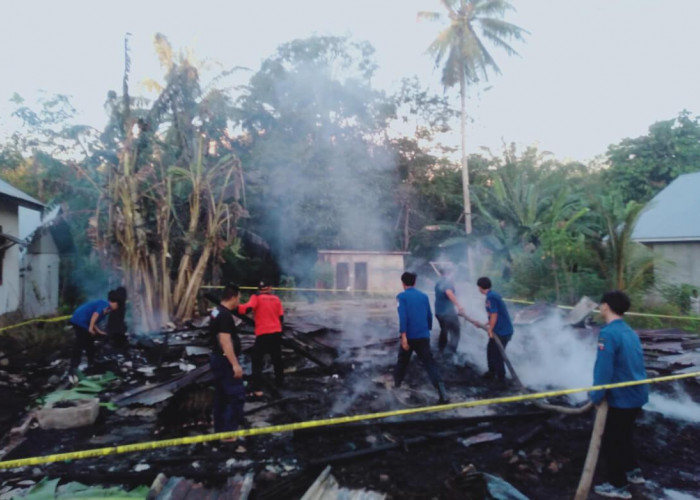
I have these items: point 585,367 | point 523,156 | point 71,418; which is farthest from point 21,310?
point 523,156

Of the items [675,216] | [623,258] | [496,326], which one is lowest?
[496,326]

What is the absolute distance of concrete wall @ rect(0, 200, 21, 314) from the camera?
11.2 m

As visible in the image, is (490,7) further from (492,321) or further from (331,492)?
(331,492)

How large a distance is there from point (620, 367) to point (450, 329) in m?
4.68

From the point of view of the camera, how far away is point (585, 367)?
7422 millimetres

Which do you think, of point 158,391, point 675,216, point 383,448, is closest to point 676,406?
point 383,448

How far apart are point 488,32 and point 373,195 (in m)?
8.81

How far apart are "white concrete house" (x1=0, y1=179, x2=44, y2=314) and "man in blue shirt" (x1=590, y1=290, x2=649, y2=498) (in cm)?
1154

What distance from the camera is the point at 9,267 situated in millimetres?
11641

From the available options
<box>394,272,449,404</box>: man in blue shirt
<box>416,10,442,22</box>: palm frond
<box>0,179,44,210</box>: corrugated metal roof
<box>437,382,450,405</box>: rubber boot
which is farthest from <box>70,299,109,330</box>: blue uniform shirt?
<box>416,10,442,22</box>: palm frond

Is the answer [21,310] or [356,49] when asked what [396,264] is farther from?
[21,310]

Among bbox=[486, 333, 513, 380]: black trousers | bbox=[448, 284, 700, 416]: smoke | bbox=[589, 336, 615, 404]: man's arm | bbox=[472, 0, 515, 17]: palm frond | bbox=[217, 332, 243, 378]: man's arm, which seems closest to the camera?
bbox=[589, 336, 615, 404]: man's arm

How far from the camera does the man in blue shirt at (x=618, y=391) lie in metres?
3.80

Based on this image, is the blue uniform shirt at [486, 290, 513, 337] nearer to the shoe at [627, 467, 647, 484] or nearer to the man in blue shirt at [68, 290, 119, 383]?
the shoe at [627, 467, 647, 484]
